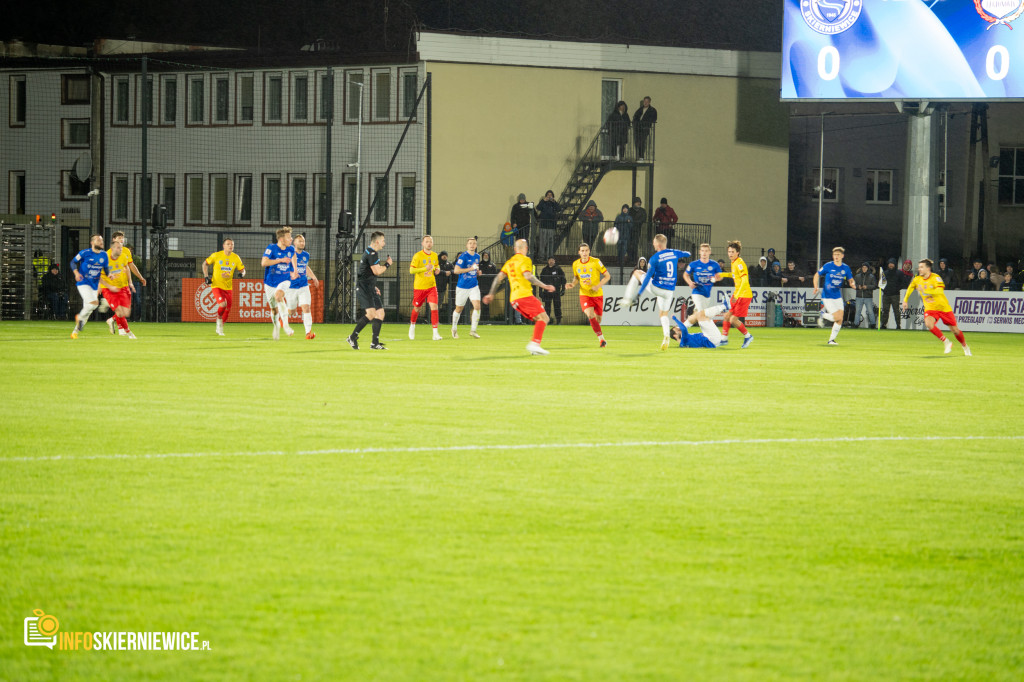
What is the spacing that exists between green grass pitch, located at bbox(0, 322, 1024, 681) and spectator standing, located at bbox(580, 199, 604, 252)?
102ft

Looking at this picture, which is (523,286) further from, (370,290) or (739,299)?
(739,299)

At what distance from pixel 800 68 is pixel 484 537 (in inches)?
1469

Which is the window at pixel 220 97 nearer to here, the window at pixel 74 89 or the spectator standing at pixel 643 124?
the window at pixel 74 89

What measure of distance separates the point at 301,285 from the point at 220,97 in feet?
100

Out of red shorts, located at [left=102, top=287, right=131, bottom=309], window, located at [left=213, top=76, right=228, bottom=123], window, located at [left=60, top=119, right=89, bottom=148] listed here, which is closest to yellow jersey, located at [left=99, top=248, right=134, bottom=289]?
red shorts, located at [left=102, top=287, right=131, bottom=309]

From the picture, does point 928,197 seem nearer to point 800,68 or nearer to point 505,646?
point 800,68

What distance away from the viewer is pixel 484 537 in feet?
21.4

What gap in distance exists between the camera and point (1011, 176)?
5988cm

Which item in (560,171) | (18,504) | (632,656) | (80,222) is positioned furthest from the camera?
(80,222)

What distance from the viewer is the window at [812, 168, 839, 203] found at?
61.2m

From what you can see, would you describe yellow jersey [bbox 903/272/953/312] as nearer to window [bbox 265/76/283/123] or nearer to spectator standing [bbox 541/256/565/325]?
spectator standing [bbox 541/256/565/325]

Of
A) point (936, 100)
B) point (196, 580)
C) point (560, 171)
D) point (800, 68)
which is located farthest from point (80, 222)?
point (196, 580)

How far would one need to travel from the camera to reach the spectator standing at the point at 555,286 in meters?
39.7

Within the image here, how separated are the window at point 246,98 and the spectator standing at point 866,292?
1091 inches
